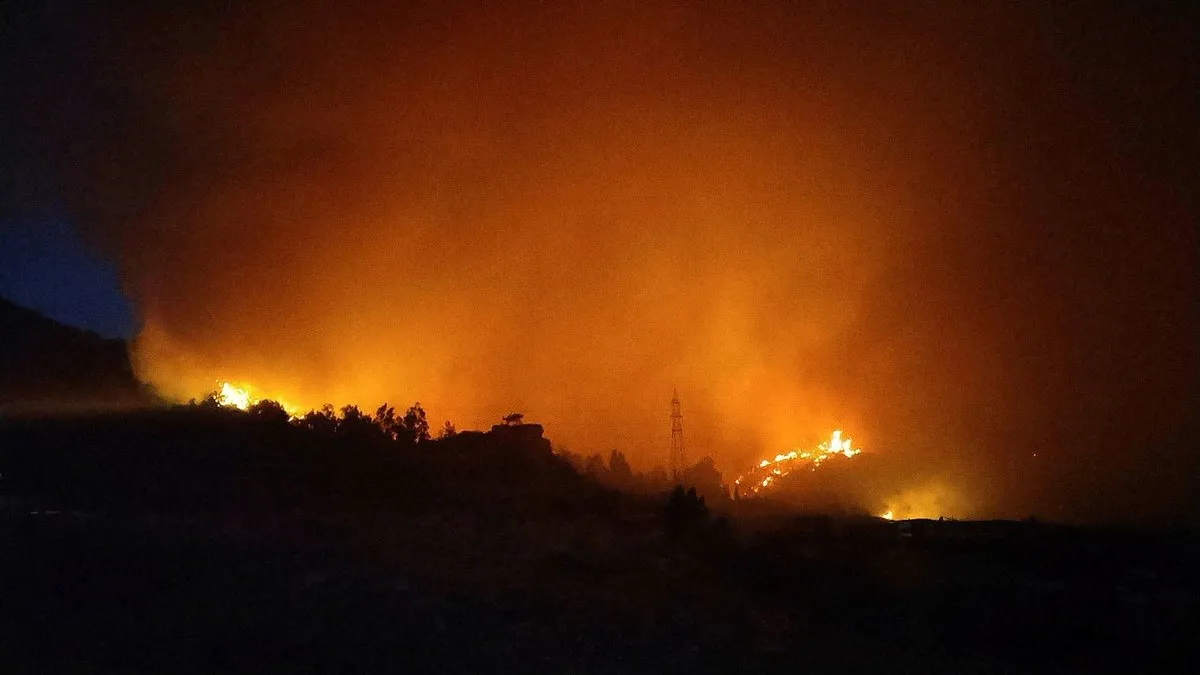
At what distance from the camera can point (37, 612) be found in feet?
39.3

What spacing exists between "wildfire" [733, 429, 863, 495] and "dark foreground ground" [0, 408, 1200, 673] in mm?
16970

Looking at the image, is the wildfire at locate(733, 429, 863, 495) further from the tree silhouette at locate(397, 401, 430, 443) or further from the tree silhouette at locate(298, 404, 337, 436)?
the tree silhouette at locate(298, 404, 337, 436)

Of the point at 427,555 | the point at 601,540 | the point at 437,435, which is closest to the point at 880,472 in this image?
the point at 437,435

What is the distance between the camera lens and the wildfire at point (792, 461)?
123 ft

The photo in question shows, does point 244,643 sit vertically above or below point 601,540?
below

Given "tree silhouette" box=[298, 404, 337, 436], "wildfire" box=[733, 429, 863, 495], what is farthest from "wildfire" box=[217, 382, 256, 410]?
"wildfire" box=[733, 429, 863, 495]

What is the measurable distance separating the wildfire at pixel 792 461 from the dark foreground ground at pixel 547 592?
Result: 16970mm

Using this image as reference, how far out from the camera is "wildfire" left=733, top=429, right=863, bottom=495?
37.6 metres

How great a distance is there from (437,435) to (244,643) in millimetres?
23176

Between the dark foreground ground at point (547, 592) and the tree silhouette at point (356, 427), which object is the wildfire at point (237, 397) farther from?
the dark foreground ground at point (547, 592)

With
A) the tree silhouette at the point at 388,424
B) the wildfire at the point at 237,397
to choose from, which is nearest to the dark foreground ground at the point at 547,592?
the tree silhouette at the point at 388,424

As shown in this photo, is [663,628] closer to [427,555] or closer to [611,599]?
[611,599]

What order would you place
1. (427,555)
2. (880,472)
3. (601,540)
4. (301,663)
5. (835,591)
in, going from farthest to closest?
1. (880,472)
2. (601,540)
3. (427,555)
4. (835,591)
5. (301,663)

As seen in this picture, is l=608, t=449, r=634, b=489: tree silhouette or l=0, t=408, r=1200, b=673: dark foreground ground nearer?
l=0, t=408, r=1200, b=673: dark foreground ground
